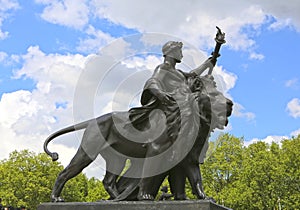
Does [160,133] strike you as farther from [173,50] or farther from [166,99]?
[173,50]

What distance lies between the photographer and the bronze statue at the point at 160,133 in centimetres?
845

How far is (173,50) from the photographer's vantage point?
912 cm

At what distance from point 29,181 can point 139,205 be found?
134ft

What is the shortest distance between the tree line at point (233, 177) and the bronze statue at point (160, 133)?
62.2 feet

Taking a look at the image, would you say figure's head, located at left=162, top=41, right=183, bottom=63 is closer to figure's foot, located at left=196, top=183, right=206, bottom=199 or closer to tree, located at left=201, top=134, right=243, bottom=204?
figure's foot, located at left=196, top=183, right=206, bottom=199

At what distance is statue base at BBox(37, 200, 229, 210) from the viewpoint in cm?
770

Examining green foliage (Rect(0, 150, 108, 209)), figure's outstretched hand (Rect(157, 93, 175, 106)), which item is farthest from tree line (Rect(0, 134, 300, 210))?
figure's outstretched hand (Rect(157, 93, 175, 106))

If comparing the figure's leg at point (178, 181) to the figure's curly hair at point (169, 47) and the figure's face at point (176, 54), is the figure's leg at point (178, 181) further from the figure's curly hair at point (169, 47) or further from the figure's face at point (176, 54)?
the figure's curly hair at point (169, 47)

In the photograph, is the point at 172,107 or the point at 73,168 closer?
A: the point at 172,107

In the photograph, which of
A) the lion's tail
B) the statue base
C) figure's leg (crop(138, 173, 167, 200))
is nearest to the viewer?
the statue base

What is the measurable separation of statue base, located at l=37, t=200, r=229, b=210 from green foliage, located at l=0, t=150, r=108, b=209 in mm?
35392

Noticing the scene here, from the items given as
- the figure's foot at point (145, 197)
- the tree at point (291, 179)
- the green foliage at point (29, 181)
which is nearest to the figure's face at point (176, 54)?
the figure's foot at point (145, 197)

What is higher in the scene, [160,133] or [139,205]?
[160,133]

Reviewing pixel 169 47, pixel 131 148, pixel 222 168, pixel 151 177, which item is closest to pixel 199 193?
pixel 151 177
